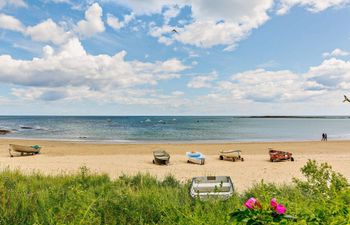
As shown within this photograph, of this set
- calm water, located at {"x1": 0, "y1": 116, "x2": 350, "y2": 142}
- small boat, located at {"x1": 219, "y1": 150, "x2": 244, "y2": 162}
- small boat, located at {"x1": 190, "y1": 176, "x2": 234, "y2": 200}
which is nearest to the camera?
small boat, located at {"x1": 190, "y1": 176, "x2": 234, "y2": 200}

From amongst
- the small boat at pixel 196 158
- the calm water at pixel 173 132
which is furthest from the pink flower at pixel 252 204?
the calm water at pixel 173 132

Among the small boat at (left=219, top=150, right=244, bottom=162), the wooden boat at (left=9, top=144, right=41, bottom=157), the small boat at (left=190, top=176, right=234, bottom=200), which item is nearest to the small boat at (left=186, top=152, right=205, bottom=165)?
the small boat at (left=219, top=150, right=244, bottom=162)

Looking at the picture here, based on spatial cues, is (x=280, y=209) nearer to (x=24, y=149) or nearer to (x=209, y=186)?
(x=209, y=186)

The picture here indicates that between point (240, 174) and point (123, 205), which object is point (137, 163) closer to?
point (240, 174)

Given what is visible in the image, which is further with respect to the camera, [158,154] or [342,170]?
[158,154]

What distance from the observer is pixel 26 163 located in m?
19.4

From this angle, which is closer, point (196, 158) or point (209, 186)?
point (209, 186)

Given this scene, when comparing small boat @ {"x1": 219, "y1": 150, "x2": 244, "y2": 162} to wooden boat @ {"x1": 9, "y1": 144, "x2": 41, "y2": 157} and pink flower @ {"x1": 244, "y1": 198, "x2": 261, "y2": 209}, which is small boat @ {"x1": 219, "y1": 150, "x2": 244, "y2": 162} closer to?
wooden boat @ {"x1": 9, "y1": 144, "x2": 41, "y2": 157}

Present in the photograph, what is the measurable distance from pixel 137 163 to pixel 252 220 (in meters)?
17.9

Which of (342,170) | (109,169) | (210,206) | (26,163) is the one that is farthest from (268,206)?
(26,163)

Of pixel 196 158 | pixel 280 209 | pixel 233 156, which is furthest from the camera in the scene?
pixel 233 156

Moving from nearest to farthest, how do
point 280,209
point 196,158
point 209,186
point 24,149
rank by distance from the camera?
point 280,209
point 209,186
point 196,158
point 24,149

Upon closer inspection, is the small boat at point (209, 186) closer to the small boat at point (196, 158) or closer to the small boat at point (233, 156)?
the small boat at point (196, 158)

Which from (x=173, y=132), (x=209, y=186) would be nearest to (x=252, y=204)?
(x=209, y=186)
